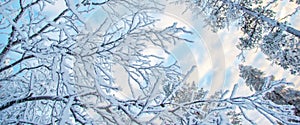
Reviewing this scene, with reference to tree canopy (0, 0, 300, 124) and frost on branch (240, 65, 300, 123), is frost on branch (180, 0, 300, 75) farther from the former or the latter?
frost on branch (240, 65, 300, 123)

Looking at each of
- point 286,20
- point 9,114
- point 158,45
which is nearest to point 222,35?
point 286,20

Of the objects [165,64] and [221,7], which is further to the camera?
[221,7]

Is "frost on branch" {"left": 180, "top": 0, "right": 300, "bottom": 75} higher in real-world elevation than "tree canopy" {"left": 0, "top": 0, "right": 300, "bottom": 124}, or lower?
higher

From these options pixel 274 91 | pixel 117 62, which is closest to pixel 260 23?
pixel 117 62

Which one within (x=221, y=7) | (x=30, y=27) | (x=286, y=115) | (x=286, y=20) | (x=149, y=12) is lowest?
(x=286, y=115)

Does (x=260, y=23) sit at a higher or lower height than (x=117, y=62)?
higher

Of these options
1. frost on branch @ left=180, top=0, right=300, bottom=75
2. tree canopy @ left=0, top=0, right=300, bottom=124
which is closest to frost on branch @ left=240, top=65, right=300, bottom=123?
frost on branch @ left=180, top=0, right=300, bottom=75

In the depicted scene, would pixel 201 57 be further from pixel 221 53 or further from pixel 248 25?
pixel 248 25

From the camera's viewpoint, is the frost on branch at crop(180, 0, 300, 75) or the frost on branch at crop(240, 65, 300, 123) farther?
the frost on branch at crop(240, 65, 300, 123)

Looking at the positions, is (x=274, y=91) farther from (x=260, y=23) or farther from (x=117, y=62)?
(x=117, y=62)

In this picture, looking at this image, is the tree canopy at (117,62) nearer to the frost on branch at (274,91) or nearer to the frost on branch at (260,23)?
the frost on branch at (260,23)

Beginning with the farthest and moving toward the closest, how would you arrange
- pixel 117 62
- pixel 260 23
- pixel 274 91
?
pixel 274 91
pixel 260 23
pixel 117 62
